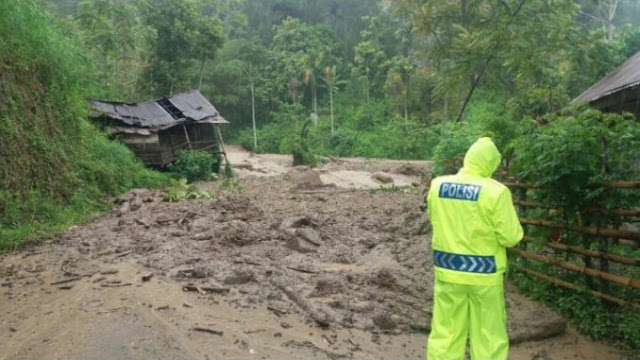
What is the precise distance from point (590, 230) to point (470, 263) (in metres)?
2.39

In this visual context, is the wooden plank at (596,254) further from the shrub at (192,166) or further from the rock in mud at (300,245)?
the shrub at (192,166)

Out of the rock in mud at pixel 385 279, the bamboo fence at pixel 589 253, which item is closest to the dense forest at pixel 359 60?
the bamboo fence at pixel 589 253

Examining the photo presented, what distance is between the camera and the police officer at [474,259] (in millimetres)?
3631

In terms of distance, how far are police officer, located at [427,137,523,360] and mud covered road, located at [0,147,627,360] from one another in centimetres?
118

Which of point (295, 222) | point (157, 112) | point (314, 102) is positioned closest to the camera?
point (295, 222)

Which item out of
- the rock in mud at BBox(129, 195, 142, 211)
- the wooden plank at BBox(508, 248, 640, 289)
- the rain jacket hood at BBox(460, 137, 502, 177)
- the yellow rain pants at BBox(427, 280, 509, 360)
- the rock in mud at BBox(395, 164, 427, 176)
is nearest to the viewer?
the yellow rain pants at BBox(427, 280, 509, 360)

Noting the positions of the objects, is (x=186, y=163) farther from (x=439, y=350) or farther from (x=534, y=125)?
(x=439, y=350)

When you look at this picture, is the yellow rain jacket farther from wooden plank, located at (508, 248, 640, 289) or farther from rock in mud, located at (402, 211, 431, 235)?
rock in mud, located at (402, 211, 431, 235)

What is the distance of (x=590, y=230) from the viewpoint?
533 centimetres

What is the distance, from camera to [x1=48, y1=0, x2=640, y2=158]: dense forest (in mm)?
11805

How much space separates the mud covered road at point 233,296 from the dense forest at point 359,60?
127 inches

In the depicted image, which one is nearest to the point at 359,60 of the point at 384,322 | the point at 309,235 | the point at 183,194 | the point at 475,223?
the point at 183,194

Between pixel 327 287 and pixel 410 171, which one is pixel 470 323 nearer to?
pixel 327 287

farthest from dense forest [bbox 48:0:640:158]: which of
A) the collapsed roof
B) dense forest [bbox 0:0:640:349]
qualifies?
the collapsed roof
